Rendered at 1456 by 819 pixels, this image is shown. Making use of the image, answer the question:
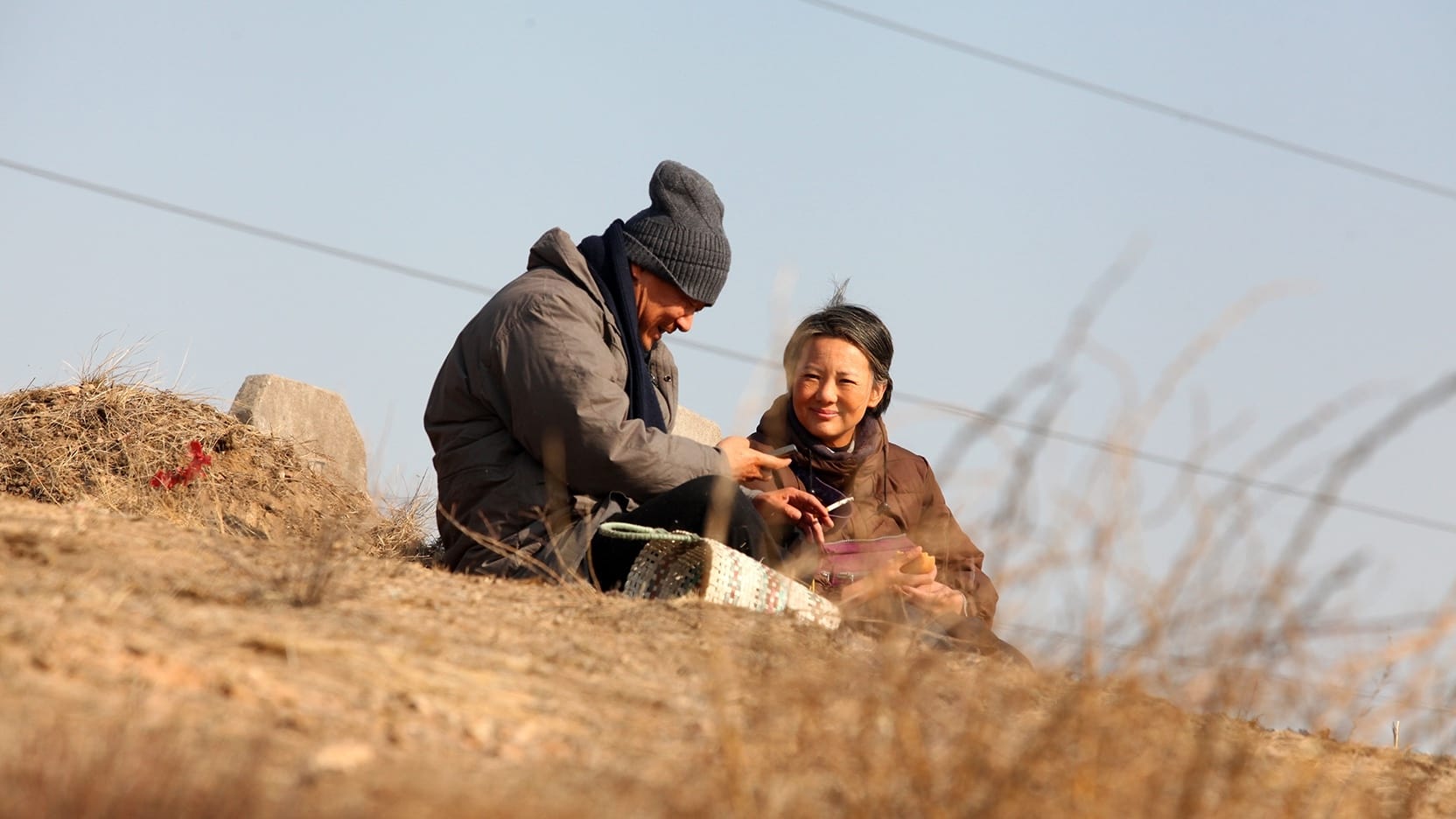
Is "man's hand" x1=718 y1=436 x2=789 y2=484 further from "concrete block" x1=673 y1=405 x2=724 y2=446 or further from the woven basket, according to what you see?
"concrete block" x1=673 y1=405 x2=724 y2=446

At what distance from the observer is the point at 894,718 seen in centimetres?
236

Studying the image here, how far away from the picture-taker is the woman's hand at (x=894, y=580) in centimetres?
373

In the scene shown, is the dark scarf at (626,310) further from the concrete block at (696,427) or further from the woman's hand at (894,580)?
the concrete block at (696,427)

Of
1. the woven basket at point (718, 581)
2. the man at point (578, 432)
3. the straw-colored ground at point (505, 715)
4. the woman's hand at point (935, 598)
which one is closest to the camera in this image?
the straw-colored ground at point (505, 715)

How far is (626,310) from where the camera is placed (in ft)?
16.3

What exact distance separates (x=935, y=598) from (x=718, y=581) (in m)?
1.14

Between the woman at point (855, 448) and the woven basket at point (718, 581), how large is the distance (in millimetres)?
734

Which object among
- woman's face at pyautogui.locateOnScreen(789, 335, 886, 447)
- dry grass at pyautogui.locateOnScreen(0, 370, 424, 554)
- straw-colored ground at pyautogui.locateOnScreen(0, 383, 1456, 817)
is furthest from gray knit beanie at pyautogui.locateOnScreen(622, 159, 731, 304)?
dry grass at pyautogui.locateOnScreen(0, 370, 424, 554)

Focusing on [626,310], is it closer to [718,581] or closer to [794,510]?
[794,510]

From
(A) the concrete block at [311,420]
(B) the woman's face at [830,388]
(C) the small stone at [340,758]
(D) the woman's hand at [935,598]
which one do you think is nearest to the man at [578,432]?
(D) the woman's hand at [935,598]

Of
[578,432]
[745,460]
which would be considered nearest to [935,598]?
[745,460]

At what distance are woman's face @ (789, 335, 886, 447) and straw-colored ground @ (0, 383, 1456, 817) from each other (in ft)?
5.62

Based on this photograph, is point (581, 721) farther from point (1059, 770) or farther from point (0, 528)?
point (0, 528)

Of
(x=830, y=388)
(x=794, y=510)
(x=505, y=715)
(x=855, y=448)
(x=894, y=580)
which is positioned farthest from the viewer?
(x=855, y=448)
